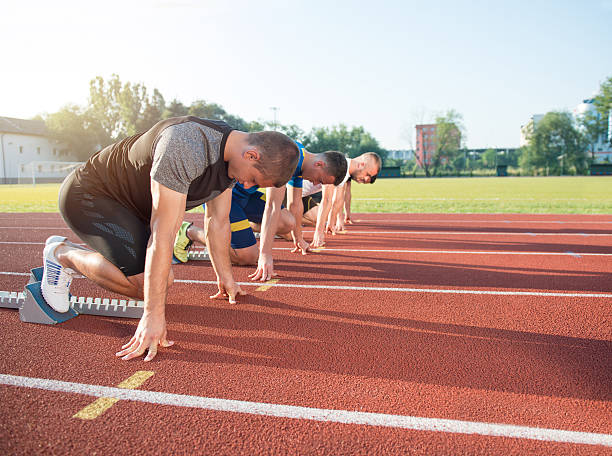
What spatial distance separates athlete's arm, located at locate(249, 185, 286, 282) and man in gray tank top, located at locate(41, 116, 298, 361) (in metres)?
0.78

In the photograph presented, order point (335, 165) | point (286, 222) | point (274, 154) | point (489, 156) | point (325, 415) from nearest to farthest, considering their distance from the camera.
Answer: point (325, 415), point (274, 154), point (335, 165), point (286, 222), point (489, 156)

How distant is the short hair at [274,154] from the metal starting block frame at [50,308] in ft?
5.14

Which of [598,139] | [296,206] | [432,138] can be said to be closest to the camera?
[296,206]

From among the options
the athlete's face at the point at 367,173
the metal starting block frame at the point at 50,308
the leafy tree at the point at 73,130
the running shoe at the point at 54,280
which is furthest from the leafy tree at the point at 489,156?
the running shoe at the point at 54,280

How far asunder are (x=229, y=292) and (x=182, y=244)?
Result: 193 cm

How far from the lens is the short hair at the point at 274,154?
8.77 feet

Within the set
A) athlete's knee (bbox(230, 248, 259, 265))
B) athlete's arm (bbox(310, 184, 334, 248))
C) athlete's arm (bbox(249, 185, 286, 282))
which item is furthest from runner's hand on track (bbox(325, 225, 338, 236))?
athlete's arm (bbox(249, 185, 286, 282))

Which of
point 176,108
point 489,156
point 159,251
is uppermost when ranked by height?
point 176,108

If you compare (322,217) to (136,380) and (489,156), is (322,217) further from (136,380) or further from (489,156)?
(489,156)

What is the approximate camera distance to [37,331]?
327cm

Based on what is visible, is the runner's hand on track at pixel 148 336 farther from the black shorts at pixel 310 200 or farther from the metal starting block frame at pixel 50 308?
the black shorts at pixel 310 200

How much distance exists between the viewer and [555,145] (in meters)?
75.2

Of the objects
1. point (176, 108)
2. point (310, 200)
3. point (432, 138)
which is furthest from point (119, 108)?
point (310, 200)

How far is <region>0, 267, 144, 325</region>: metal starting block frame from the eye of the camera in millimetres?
3396
